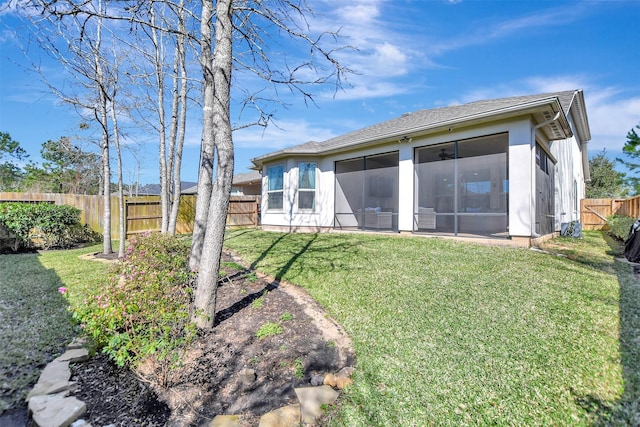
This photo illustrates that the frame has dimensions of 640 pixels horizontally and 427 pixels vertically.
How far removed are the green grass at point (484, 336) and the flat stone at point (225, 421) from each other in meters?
0.64

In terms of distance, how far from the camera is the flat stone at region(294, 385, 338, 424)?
1.99m

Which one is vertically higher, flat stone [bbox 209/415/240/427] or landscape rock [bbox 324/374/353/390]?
landscape rock [bbox 324/374/353/390]

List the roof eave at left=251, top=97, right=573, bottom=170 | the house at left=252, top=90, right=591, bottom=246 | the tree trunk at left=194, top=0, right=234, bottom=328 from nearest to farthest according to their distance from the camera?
the tree trunk at left=194, top=0, right=234, bottom=328, the roof eave at left=251, top=97, right=573, bottom=170, the house at left=252, top=90, right=591, bottom=246

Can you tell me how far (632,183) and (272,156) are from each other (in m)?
10.1

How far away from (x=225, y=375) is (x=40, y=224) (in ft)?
31.4

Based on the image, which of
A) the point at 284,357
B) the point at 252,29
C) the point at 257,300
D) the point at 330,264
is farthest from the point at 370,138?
the point at 284,357

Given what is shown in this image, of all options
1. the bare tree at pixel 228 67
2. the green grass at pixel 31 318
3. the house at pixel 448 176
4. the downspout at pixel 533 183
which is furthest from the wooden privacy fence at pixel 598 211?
the green grass at pixel 31 318

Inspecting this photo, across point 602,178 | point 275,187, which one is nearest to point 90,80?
point 275,187

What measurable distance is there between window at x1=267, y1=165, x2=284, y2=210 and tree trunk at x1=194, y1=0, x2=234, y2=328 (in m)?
8.40

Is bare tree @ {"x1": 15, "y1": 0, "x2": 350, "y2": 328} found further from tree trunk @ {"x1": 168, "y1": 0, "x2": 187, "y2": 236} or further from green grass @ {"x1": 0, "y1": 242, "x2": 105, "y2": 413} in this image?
tree trunk @ {"x1": 168, "y1": 0, "x2": 187, "y2": 236}

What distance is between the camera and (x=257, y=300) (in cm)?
387

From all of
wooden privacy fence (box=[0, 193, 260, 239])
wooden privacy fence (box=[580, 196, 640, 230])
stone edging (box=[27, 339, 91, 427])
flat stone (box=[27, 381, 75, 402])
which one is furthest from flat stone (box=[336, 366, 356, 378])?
wooden privacy fence (box=[580, 196, 640, 230])

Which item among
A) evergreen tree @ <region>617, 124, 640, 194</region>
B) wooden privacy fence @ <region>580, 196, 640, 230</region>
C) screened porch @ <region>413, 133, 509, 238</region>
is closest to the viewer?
evergreen tree @ <region>617, 124, 640, 194</region>

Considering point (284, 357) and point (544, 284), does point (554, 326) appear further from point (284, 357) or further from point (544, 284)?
point (284, 357)
